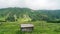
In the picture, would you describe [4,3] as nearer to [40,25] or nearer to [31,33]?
[40,25]

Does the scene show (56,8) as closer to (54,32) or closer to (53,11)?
(53,11)

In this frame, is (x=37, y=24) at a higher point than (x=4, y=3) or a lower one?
lower

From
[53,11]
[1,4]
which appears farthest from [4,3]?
[53,11]


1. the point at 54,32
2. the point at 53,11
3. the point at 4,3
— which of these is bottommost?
the point at 54,32

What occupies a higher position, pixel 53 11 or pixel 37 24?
pixel 53 11

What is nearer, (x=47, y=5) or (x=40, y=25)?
(x=40, y=25)

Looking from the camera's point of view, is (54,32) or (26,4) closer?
(54,32)

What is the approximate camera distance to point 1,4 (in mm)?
10578

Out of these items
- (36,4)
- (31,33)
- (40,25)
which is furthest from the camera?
(36,4)

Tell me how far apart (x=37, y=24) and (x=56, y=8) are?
2125 millimetres

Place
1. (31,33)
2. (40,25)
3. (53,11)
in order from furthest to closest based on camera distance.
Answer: (53,11), (40,25), (31,33)

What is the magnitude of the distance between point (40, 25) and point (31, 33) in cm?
213

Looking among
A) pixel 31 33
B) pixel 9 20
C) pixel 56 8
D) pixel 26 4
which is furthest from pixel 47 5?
pixel 31 33

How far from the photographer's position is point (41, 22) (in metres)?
10.2
